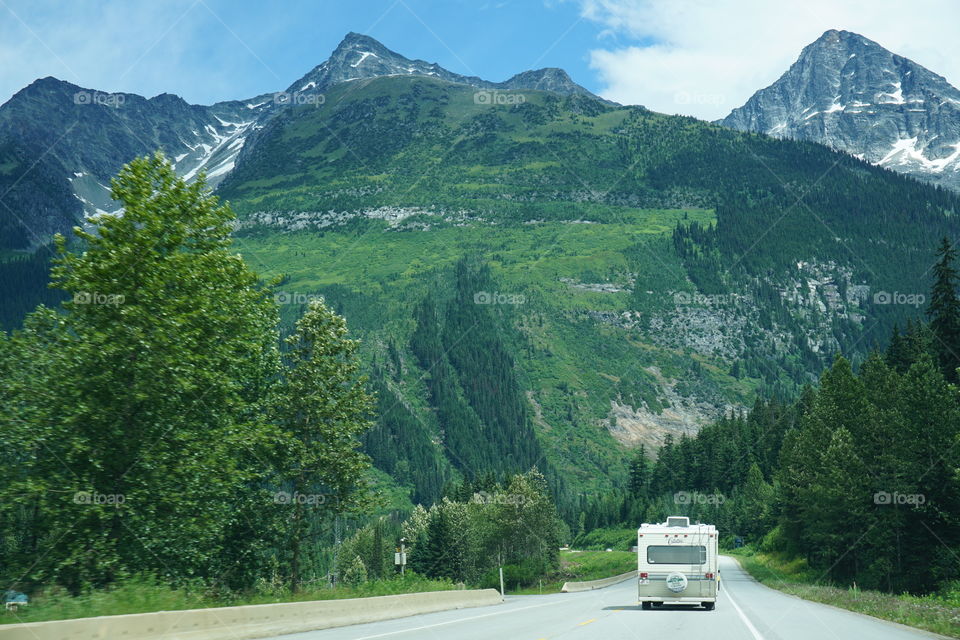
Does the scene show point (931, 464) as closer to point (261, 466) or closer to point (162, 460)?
point (261, 466)

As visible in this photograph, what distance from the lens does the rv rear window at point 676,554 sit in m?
28.4

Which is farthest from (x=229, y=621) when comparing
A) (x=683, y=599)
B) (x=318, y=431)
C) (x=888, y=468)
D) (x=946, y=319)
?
(x=946, y=319)

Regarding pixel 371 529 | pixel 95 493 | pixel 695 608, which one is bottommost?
pixel 371 529

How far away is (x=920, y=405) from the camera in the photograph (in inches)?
1671

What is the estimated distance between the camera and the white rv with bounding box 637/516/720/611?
28.5m

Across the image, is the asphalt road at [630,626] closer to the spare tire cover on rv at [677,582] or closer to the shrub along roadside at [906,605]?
the shrub along roadside at [906,605]

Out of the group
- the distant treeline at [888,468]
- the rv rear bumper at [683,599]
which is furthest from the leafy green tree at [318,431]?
the distant treeline at [888,468]

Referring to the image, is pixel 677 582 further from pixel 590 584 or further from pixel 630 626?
pixel 590 584

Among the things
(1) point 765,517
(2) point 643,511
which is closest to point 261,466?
(1) point 765,517

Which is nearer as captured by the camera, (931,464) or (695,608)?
(695,608)

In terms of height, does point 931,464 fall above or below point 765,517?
above

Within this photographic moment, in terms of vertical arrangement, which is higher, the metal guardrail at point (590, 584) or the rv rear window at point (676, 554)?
the rv rear window at point (676, 554)

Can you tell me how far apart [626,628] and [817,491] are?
3692 cm

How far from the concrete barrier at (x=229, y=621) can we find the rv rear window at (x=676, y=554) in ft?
26.6
